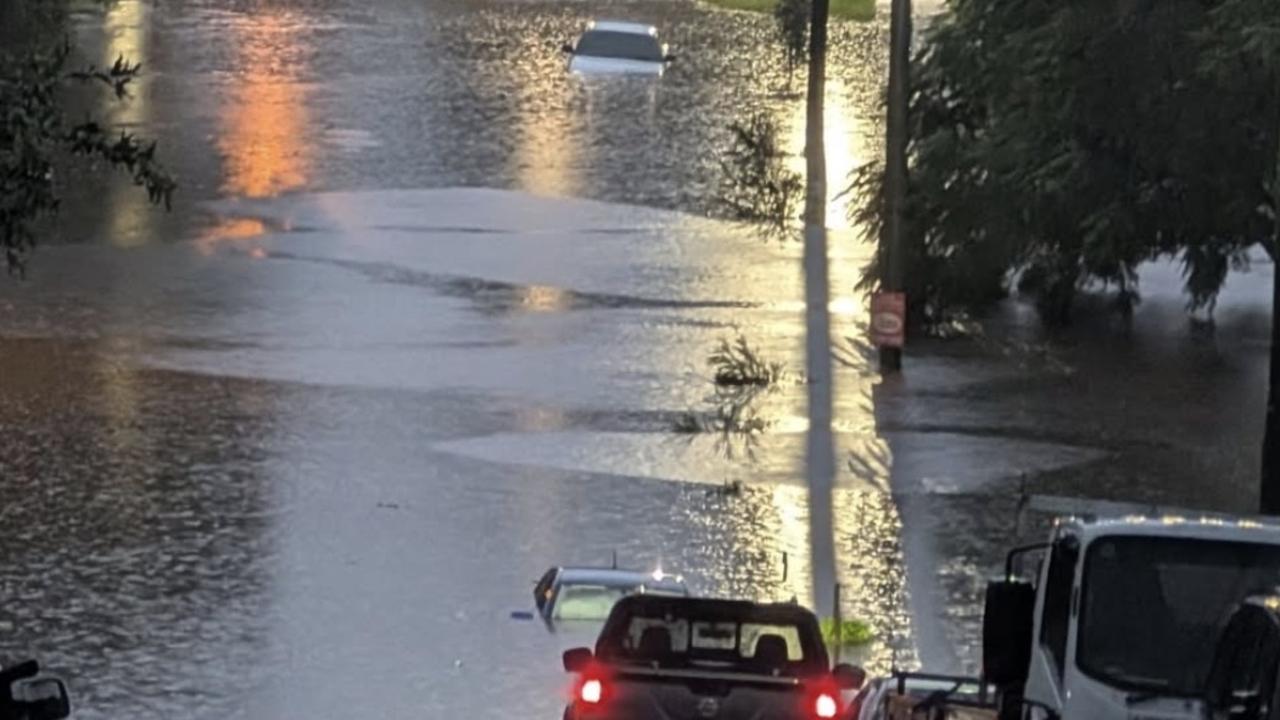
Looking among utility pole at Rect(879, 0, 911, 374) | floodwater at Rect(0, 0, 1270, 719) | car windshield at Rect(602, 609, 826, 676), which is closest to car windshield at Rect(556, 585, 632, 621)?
floodwater at Rect(0, 0, 1270, 719)

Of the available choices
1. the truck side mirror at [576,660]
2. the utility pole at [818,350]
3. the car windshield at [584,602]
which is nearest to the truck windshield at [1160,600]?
the truck side mirror at [576,660]

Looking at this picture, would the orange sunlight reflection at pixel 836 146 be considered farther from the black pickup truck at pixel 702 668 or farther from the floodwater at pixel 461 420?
the black pickup truck at pixel 702 668

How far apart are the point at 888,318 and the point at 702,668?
17.3 metres

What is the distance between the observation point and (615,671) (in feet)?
45.8

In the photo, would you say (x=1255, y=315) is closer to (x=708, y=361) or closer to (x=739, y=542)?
(x=708, y=361)

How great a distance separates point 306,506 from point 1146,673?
54.7 ft

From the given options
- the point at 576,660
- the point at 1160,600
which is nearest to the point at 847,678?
the point at 576,660

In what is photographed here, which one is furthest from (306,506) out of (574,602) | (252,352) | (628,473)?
(252,352)

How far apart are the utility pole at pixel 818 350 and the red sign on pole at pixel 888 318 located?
76 centimetres

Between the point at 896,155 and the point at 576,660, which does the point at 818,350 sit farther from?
the point at 576,660

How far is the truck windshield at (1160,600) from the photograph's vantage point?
30.6ft

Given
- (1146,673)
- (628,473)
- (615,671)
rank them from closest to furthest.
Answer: (1146,673)
(615,671)
(628,473)

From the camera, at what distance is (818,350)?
108 feet

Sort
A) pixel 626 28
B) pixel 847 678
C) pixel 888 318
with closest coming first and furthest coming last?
pixel 847 678 → pixel 888 318 → pixel 626 28
